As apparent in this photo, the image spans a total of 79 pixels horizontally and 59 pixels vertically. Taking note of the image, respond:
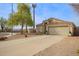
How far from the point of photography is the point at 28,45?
1.78 meters

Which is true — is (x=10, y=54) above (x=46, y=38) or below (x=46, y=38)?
below

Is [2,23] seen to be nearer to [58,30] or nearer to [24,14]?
[24,14]

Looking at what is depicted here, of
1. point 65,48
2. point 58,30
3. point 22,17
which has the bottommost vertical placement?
point 65,48

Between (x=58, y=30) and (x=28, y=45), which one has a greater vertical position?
(x=58, y=30)

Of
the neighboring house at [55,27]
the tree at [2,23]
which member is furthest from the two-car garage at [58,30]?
the tree at [2,23]

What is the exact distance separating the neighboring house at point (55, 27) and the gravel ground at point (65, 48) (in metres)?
0.07

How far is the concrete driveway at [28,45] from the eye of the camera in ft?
5.77

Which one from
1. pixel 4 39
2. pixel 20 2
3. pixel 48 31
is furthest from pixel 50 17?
pixel 4 39

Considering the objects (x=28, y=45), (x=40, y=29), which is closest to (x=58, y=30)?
(x=40, y=29)

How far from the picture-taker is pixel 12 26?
1.80 metres

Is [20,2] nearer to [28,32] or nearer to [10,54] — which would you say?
[28,32]

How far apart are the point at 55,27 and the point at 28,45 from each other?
29 centimetres

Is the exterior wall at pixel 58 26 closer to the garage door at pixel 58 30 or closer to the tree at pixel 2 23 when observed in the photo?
the garage door at pixel 58 30

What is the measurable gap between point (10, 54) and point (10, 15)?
334 mm
